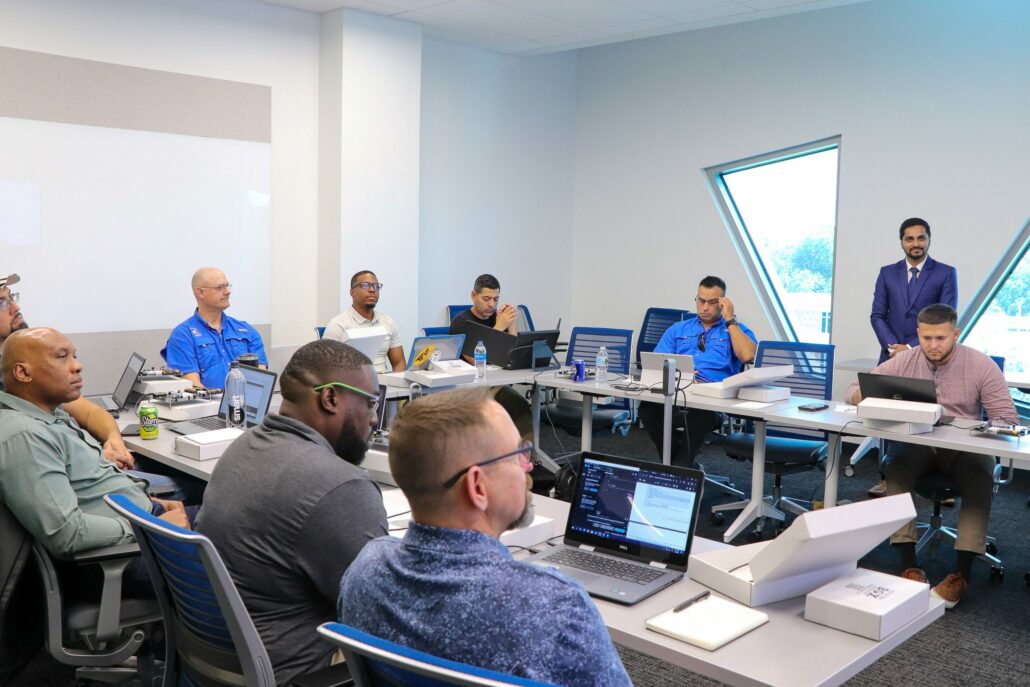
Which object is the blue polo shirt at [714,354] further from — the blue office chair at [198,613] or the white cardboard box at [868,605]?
the blue office chair at [198,613]

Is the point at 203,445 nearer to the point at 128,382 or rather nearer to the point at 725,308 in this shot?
the point at 128,382

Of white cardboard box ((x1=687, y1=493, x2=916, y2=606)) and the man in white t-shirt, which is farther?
the man in white t-shirt

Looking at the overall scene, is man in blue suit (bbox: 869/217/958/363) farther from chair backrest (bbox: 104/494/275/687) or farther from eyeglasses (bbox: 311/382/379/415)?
chair backrest (bbox: 104/494/275/687)

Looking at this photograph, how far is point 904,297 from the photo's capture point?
6160 millimetres

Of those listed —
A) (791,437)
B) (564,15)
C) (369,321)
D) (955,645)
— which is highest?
(564,15)

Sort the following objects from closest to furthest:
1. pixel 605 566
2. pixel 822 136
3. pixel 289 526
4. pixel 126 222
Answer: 1. pixel 289 526
2. pixel 605 566
3. pixel 126 222
4. pixel 822 136

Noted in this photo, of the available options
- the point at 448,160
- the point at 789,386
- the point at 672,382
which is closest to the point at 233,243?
the point at 448,160

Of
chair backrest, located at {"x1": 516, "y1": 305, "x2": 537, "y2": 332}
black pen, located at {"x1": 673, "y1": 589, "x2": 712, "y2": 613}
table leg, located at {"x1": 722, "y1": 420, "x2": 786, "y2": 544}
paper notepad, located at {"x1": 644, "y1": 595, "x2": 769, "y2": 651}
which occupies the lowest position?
table leg, located at {"x1": 722, "y1": 420, "x2": 786, "y2": 544}

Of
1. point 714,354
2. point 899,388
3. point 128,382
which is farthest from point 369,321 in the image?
point 899,388

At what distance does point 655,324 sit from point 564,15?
266 cm

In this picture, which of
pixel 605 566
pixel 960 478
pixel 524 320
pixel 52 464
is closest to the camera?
pixel 605 566

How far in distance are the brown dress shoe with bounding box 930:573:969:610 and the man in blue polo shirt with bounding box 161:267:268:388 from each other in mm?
3707

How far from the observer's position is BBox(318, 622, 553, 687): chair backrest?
1185 millimetres

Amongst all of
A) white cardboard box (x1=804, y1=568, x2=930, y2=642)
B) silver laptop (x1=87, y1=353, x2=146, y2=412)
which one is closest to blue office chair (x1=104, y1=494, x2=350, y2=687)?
white cardboard box (x1=804, y1=568, x2=930, y2=642)
